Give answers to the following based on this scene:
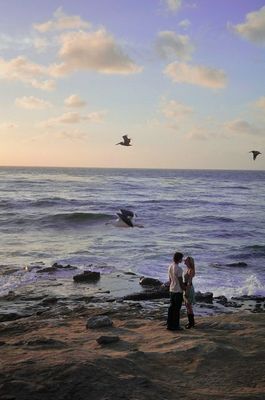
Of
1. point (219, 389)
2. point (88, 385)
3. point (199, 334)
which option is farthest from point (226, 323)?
point (88, 385)

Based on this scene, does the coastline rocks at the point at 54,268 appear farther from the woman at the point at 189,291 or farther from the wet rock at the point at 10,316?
the woman at the point at 189,291

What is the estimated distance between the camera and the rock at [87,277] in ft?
54.3

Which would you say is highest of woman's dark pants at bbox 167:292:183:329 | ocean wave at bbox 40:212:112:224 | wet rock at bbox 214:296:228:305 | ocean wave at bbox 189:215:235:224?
woman's dark pants at bbox 167:292:183:329

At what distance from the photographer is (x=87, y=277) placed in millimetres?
16688

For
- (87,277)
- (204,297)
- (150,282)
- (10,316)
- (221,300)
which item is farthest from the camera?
(87,277)

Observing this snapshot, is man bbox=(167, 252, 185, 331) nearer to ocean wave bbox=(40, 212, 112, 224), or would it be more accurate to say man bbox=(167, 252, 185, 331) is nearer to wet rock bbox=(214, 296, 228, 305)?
wet rock bbox=(214, 296, 228, 305)

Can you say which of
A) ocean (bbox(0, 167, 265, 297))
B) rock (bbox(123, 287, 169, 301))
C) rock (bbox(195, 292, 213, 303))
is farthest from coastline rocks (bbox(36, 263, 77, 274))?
rock (bbox(195, 292, 213, 303))

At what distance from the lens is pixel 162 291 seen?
14.7 meters

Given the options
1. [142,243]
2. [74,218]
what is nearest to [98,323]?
[142,243]

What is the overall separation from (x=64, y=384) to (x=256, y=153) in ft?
33.6

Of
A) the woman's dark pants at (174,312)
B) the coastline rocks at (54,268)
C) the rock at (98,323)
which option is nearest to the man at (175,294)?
the woman's dark pants at (174,312)

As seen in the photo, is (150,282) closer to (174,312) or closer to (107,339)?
(174,312)

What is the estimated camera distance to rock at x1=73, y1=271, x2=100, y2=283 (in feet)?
54.3

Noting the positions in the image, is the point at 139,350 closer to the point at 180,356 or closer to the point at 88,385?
the point at 180,356
